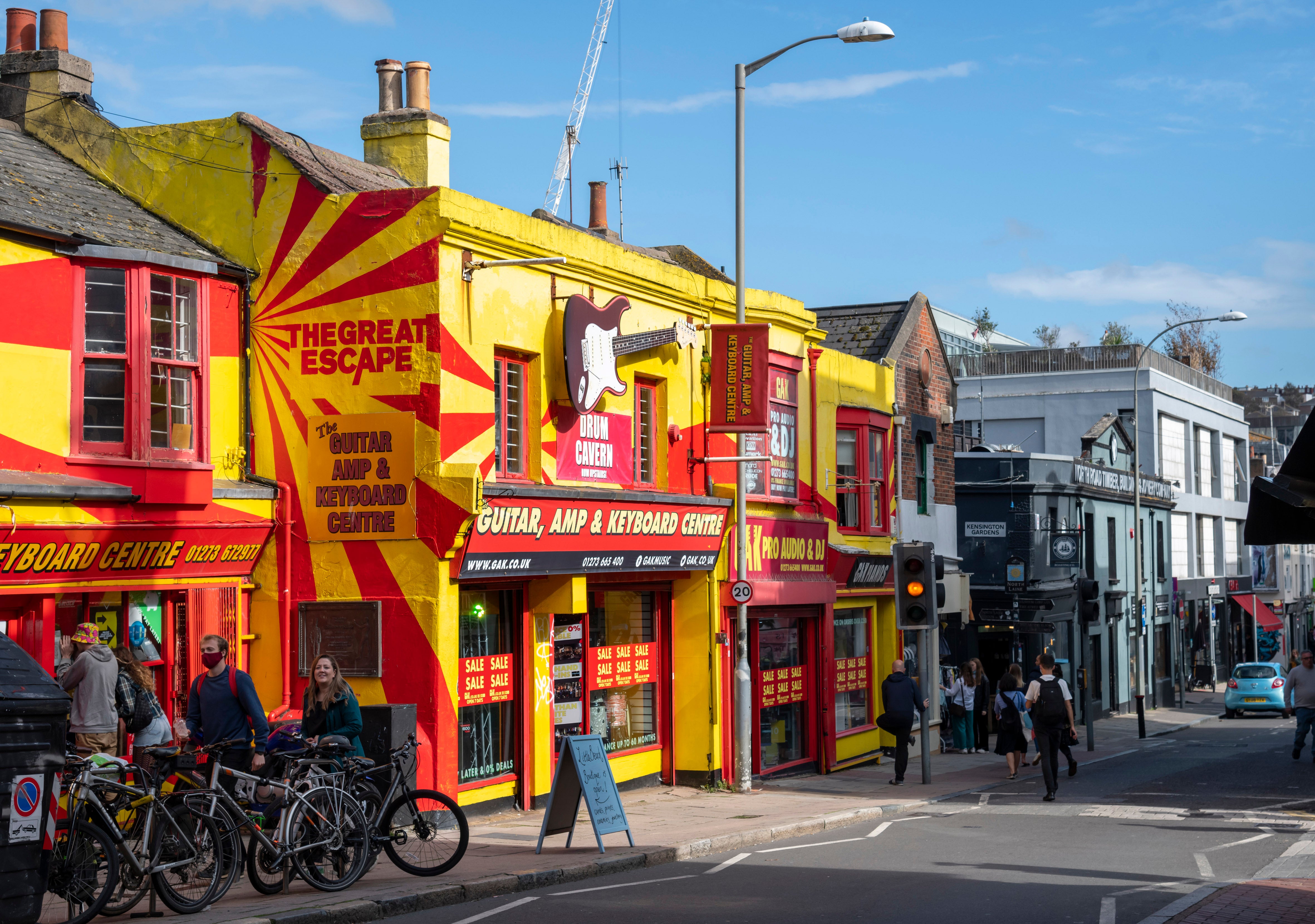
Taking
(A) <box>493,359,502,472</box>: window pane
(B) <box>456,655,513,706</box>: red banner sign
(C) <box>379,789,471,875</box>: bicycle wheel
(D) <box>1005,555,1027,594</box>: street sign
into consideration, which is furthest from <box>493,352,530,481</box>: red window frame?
(D) <box>1005,555,1027,594</box>: street sign

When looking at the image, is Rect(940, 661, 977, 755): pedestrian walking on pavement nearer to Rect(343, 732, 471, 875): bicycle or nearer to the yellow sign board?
the yellow sign board

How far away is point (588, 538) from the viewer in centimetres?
1692

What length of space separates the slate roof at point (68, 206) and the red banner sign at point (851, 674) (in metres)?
12.5

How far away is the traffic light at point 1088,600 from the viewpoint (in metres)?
25.7

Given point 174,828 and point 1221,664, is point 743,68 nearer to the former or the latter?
point 174,828

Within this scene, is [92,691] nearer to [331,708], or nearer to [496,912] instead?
[331,708]

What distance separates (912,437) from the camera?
88.8 feet

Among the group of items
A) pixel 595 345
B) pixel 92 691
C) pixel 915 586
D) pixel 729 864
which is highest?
pixel 595 345

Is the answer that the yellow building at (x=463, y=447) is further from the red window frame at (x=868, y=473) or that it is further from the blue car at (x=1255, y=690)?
the blue car at (x=1255, y=690)

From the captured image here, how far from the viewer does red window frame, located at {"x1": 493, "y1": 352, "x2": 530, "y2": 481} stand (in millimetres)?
15984

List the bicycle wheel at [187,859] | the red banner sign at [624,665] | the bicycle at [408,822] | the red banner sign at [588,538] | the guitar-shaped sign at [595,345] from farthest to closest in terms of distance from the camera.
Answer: the red banner sign at [624,665], the guitar-shaped sign at [595,345], the red banner sign at [588,538], the bicycle at [408,822], the bicycle wheel at [187,859]

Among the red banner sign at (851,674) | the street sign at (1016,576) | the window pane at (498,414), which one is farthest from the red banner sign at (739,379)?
the street sign at (1016,576)

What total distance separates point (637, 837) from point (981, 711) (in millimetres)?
16191

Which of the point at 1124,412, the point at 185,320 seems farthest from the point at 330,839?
the point at 1124,412
